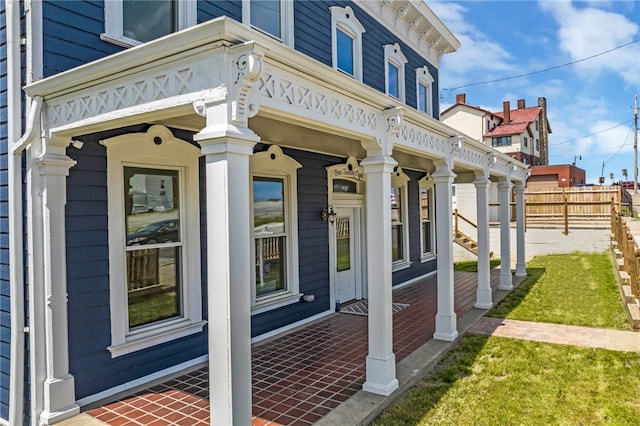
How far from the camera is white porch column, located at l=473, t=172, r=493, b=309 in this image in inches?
314

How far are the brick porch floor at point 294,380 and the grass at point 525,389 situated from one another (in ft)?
2.12

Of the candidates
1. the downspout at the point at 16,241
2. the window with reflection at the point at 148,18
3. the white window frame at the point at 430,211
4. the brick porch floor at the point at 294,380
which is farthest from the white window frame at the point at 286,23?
the white window frame at the point at 430,211

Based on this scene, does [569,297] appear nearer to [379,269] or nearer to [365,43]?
[379,269]

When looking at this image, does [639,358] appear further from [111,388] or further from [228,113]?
[111,388]

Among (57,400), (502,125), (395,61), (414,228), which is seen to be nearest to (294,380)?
(57,400)

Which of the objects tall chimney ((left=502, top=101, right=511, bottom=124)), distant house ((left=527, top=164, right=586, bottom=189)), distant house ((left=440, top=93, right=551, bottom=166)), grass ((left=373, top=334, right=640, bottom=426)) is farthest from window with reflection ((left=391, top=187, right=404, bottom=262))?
tall chimney ((left=502, top=101, right=511, bottom=124))

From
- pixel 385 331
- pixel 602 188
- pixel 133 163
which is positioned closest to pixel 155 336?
pixel 133 163

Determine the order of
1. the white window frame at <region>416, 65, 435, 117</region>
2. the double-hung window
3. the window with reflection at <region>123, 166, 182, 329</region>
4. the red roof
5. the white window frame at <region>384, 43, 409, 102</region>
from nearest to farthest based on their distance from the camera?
1. the window with reflection at <region>123, 166, 182, 329</region>
2. the white window frame at <region>384, 43, 409, 102</region>
3. the double-hung window
4. the white window frame at <region>416, 65, 435, 117</region>
5. the red roof

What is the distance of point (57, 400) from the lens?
3812mm

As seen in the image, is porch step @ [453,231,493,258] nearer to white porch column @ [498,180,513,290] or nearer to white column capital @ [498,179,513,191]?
white porch column @ [498,180,513,290]

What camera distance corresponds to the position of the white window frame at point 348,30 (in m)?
7.41

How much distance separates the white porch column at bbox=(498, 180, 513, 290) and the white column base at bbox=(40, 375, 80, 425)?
28.0 ft

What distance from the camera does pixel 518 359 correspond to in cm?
551

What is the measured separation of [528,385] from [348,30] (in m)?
6.37
